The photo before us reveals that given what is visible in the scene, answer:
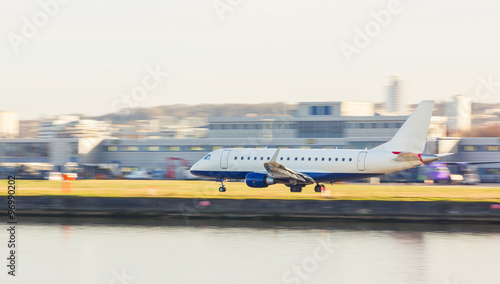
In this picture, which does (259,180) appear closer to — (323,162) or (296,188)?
(296,188)

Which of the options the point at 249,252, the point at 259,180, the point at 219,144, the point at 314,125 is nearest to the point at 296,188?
the point at 259,180

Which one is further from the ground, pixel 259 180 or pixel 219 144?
pixel 219 144

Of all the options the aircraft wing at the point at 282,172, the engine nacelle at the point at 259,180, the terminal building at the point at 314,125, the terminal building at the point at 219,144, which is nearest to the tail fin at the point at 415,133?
the aircraft wing at the point at 282,172

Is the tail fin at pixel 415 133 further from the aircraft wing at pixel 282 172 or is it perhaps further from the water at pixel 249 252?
the water at pixel 249 252

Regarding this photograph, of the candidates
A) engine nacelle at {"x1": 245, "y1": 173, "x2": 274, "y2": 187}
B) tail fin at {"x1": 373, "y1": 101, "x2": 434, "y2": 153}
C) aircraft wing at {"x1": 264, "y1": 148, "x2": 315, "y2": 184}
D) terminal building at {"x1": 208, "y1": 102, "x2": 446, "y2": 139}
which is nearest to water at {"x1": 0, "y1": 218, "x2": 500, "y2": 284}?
engine nacelle at {"x1": 245, "y1": 173, "x2": 274, "y2": 187}

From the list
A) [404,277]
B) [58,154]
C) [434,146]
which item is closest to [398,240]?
[404,277]

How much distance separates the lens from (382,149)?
192 ft

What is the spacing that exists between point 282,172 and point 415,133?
10609 millimetres

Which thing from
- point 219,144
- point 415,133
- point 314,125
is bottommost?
point 219,144

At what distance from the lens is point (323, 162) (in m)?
59.1

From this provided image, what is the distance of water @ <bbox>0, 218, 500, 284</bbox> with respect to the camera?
27297mm

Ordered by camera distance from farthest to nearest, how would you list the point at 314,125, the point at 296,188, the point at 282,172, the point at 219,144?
the point at 314,125
the point at 219,144
the point at 296,188
the point at 282,172

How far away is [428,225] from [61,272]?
799 inches

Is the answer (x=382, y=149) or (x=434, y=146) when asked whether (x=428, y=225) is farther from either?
(x=434, y=146)
